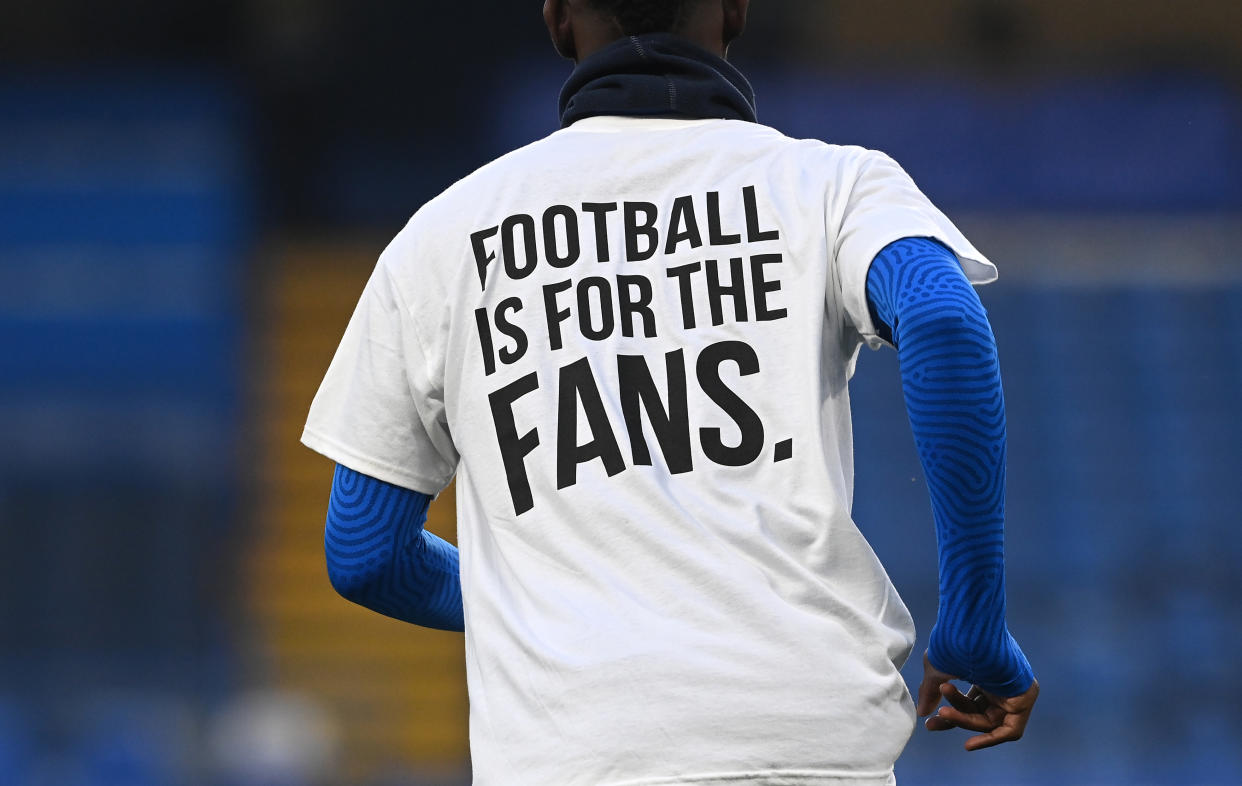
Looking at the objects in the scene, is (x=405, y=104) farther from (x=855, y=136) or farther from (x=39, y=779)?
(x=39, y=779)

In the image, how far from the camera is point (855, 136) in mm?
7441

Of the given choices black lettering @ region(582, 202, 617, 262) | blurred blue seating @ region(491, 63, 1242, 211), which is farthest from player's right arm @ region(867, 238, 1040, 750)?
blurred blue seating @ region(491, 63, 1242, 211)

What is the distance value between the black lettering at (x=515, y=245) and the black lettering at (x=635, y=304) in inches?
3.2

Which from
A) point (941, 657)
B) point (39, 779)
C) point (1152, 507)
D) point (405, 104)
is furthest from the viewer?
point (405, 104)

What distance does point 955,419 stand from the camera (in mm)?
1069

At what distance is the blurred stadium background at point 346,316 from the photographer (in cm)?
666

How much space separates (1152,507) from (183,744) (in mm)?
4685

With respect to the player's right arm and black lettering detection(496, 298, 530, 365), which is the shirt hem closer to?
the player's right arm

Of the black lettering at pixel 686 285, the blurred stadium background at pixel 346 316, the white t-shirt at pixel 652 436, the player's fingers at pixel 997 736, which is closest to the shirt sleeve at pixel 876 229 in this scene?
the white t-shirt at pixel 652 436

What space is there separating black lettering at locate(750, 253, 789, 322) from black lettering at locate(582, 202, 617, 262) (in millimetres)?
118

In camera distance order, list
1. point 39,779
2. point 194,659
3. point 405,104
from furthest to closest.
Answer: point 405,104 → point 194,659 → point 39,779

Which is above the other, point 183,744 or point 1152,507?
point 1152,507

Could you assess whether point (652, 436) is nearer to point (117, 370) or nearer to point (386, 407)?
point (386, 407)

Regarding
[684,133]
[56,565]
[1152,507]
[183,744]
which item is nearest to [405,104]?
[56,565]
